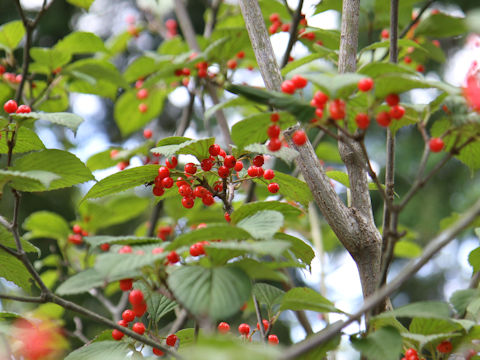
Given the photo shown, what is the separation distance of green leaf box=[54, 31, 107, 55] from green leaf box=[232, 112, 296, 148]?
1.47 meters

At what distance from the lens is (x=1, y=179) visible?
112cm

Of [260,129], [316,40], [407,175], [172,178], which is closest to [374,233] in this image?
[260,129]

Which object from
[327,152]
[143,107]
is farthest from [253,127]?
[143,107]

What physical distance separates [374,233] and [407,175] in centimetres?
306

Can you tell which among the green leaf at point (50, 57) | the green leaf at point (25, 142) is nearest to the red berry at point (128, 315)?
the green leaf at point (25, 142)

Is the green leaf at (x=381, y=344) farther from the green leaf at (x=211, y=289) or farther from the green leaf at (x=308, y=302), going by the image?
the green leaf at (x=211, y=289)

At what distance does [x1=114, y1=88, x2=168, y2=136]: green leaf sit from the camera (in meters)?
3.02

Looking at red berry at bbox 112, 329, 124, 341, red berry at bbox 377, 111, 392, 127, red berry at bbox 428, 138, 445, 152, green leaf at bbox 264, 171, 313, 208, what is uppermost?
red berry at bbox 377, 111, 392, 127

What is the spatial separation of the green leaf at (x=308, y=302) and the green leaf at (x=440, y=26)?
159 centimetres

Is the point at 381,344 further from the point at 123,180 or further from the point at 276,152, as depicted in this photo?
the point at 123,180

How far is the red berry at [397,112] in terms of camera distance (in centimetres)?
106

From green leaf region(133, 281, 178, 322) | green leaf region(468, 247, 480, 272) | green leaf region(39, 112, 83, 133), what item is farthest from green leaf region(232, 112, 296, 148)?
green leaf region(468, 247, 480, 272)

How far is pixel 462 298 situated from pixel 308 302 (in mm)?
522

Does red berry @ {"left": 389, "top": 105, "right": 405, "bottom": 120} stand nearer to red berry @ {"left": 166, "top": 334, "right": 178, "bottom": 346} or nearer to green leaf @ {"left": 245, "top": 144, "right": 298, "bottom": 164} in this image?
green leaf @ {"left": 245, "top": 144, "right": 298, "bottom": 164}
